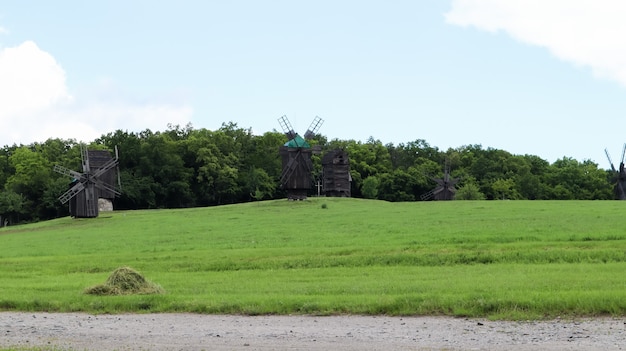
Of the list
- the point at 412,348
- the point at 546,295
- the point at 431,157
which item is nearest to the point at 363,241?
the point at 546,295

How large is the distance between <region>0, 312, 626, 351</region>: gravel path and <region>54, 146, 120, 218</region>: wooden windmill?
6096 centimetres

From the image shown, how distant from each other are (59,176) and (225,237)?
82943 mm

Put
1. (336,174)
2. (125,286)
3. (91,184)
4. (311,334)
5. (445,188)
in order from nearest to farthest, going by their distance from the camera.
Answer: (311,334)
(125,286)
(91,184)
(336,174)
(445,188)

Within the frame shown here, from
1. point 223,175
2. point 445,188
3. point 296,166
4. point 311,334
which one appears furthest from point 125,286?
point 223,175

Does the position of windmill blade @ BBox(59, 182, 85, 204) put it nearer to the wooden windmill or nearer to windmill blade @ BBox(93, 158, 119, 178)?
the wooden windmill

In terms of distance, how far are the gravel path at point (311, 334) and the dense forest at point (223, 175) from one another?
91.0 meters

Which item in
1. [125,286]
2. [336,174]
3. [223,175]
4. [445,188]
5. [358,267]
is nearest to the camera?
[125,286]

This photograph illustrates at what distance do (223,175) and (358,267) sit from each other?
292 feet

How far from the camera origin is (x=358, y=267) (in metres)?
25.2

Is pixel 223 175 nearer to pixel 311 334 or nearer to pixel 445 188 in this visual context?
pixel 445 188

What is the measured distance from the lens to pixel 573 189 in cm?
12069

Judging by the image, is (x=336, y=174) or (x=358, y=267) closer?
(x=358, y=267)

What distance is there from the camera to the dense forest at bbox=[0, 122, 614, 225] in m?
110

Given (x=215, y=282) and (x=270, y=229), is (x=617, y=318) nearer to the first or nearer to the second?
(x=215, y=282)
